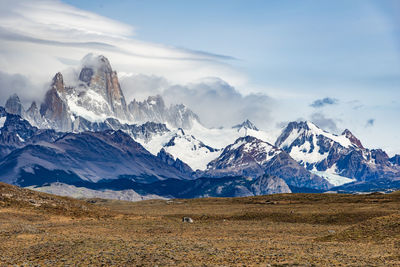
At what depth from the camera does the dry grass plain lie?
167 feet

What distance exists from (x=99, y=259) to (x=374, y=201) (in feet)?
306

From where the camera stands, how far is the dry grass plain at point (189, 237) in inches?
2007

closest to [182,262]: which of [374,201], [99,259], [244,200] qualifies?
[99,259]

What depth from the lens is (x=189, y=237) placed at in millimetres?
71500

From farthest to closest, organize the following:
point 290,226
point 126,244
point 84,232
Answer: point 290,226, point 84,232, point 126,244

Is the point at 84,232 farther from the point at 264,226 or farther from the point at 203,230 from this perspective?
the point at 264,226

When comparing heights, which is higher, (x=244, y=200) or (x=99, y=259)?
(x=244, y=200)

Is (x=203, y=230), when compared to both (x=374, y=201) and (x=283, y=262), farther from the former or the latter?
(x=374, y=201)

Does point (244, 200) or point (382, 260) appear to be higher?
point (244, 200)

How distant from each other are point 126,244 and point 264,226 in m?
33.6

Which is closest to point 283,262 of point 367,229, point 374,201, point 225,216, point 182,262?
point 182,262

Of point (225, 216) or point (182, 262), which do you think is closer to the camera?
point (182, 262)

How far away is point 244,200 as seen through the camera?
164m

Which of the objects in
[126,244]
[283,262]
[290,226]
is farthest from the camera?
[290,226]
